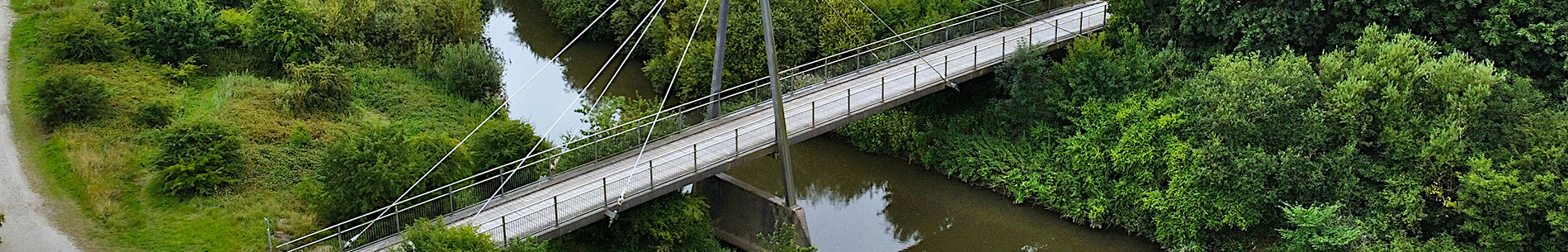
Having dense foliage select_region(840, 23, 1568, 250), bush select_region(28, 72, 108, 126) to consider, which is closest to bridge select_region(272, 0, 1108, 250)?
dense foliage select_region(840, 23, 1568, 250)

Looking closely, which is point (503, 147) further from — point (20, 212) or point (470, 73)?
point (470, 73)

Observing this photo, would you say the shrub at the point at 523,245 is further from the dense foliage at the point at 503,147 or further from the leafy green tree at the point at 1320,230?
the leafy green tree at the point at 1320,230

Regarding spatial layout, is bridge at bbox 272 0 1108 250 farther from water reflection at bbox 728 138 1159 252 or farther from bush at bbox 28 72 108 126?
bush at bbox 28 72 108 126

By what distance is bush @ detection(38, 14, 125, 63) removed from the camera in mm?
36594

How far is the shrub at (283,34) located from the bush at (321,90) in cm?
274

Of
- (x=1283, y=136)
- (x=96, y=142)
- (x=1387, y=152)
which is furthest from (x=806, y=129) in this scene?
(x=96, y=142)

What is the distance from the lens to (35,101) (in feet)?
106

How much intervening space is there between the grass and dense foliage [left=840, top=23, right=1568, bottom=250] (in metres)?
15.1

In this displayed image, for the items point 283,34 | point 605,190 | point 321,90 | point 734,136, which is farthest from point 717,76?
point 283,34

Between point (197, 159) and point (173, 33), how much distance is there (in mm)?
11028

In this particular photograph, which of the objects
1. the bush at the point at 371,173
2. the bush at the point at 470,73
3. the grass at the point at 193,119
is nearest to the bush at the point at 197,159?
the grass at the point at 193,119

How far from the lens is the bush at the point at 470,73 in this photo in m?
35.9

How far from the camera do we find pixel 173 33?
37.0 meters

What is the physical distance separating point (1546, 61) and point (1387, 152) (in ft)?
12.6
